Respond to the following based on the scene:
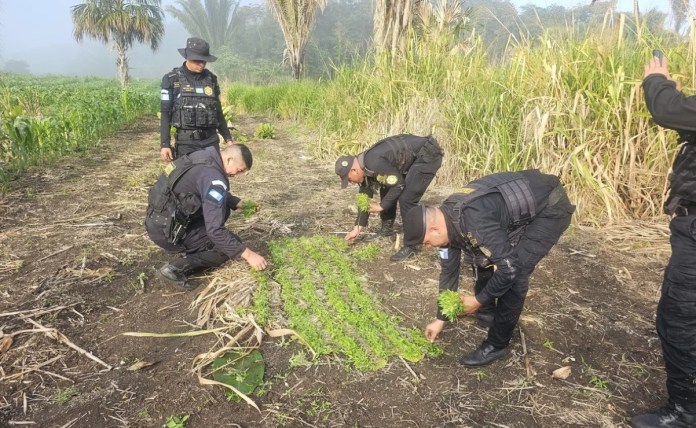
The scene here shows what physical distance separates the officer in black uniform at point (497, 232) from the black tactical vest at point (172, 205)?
5.89ft

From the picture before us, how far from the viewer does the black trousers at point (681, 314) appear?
1.90 meters

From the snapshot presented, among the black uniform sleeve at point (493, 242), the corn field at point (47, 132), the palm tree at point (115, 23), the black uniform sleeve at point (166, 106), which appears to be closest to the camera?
the black uniform sleeve at point (493, 242)

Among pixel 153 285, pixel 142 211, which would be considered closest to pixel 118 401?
pixel 153 285

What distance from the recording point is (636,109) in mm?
4191

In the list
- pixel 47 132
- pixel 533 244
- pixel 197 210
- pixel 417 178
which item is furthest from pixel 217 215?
pixel 47 132

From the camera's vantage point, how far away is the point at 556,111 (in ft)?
14.9

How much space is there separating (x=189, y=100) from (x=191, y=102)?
0.03m

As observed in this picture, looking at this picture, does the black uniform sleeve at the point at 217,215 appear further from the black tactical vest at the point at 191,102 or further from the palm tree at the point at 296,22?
the palm tree at the point at 296,22

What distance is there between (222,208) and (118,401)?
1331 millimetres

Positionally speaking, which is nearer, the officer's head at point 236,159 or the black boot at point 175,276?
the officer's head at point 236,159

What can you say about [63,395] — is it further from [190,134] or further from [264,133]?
[264,133]

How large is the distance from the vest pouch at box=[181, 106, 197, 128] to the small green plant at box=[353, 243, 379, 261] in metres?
2.36

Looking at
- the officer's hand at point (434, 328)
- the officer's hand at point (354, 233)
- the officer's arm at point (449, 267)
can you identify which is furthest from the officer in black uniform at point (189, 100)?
the officer's hand at point (434, 328)

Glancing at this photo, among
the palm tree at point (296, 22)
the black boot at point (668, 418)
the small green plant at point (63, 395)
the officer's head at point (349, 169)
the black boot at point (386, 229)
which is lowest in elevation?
the small green plant at point (63, 395)
